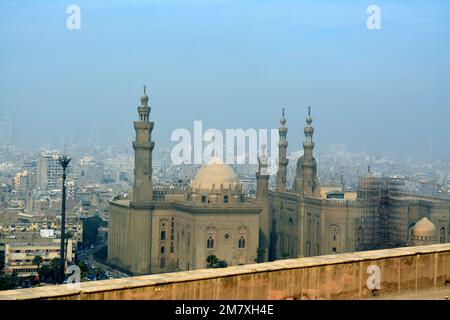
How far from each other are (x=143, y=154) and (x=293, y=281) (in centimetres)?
2898

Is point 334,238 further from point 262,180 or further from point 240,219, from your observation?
point 240,219

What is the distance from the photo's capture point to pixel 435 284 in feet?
21.4

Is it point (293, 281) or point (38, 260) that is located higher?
point (293, 281)

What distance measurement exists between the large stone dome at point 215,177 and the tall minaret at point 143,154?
195cm

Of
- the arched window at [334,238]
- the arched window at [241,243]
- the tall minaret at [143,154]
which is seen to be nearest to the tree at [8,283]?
the tall minaret at [143,154]

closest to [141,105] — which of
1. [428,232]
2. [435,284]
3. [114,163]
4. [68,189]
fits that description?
[428,232]

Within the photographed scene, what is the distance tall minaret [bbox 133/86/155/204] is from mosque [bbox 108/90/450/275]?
0.13 feet

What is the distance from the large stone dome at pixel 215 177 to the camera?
112 feet

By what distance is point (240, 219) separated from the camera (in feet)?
109

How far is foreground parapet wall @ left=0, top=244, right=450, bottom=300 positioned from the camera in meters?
4.95

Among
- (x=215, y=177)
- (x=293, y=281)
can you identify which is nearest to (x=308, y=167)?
(x=215, y=177)

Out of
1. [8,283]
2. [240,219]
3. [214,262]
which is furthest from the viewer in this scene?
[240,219]

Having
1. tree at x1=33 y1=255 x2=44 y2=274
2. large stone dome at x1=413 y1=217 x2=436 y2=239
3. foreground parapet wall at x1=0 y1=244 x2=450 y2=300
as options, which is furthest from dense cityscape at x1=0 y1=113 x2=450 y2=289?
foreground parapet wall at x1=0 y1=244 x2=450 y2=300
